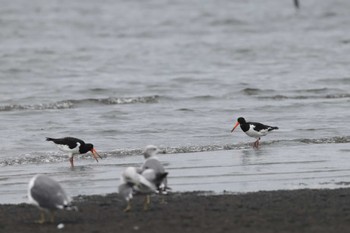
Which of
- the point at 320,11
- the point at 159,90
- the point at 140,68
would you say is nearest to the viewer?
the point at 159,90

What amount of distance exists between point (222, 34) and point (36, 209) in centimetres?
3682

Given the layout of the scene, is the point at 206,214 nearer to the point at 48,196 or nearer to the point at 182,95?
the point at 48,196

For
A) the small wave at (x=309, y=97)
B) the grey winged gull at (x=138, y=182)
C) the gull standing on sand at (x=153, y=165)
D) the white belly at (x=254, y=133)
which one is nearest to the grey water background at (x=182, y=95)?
the small wave at (x=309, y=97)

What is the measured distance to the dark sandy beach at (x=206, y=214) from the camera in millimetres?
10945

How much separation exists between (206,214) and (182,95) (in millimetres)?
17114

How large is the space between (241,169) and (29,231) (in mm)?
5378

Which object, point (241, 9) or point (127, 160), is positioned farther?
point (241, 9)

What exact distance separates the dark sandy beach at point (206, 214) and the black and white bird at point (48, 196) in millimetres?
219

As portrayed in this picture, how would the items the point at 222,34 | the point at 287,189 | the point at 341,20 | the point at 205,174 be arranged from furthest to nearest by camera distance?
the point at 341,20, the point at 222,34, the point at 205,174, the point at 287,189

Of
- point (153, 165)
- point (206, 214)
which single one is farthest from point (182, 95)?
point (206, 214)

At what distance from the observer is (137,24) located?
54.9 metres

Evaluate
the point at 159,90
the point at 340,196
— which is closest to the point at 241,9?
the point at 159,90

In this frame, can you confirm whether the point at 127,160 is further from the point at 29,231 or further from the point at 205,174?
the point at 29,231

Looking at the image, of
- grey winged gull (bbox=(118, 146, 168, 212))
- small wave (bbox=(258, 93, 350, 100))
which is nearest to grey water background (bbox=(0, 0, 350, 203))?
small wave (bbox=(258, 93, 350, 100))
